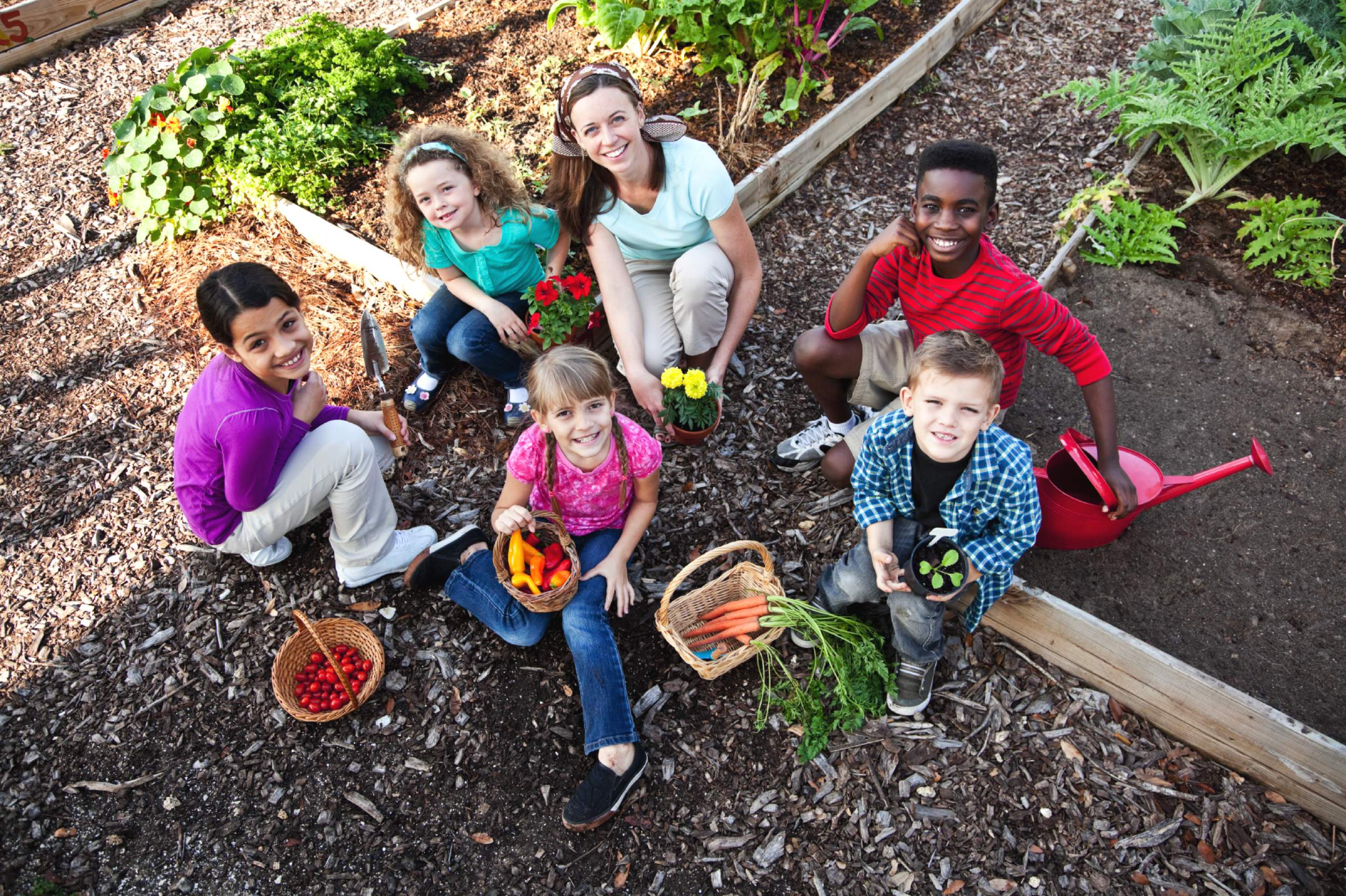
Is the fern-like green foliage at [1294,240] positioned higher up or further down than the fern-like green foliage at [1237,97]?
further down

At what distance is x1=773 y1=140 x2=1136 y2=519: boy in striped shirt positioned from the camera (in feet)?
8.17

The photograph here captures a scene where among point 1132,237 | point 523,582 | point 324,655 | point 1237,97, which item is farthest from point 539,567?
point 1237,97

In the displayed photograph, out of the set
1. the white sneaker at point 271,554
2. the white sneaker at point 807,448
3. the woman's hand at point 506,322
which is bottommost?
the white sneaker at point 807,448

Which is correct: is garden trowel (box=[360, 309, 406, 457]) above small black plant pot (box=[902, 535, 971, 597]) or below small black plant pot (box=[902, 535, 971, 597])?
above

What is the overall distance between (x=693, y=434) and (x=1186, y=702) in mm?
1968

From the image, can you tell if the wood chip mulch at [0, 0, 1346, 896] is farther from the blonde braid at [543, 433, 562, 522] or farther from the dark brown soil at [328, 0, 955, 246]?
the dark brown soil at [328, 0, 955, 246]

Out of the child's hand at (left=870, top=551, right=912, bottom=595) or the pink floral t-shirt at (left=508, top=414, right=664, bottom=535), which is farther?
the pink floral t-shirt at (left=508, top=414, right=664, bottom=535)

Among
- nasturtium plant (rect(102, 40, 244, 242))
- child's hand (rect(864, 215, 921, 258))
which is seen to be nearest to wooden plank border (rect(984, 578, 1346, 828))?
child's hand (rect(864, 215, 921, 258))

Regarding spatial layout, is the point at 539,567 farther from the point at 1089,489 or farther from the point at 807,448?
the point at 1089,489

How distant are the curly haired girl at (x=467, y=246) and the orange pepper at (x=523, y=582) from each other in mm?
1148

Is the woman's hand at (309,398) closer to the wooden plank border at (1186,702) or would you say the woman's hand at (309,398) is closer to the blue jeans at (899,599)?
the blue jeans at (899,599)

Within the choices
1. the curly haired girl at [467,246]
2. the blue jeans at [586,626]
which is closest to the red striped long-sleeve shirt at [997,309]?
the blue jeans at [586,626]

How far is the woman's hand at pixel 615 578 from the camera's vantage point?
2723 mm

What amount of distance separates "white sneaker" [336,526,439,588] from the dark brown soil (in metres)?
1.78
